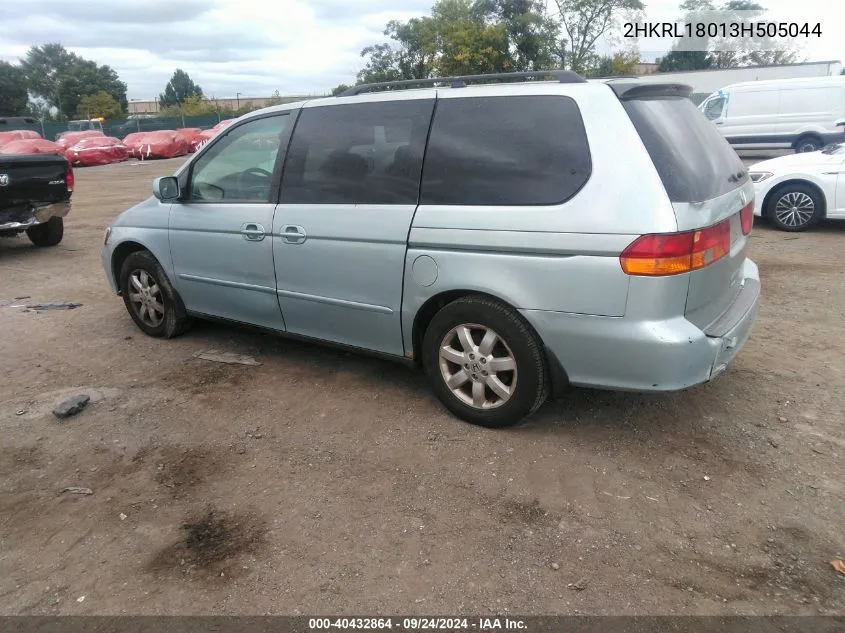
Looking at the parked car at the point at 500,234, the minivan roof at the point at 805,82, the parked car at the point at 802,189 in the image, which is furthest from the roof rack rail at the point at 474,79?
the minivan roof at the point at 805,82

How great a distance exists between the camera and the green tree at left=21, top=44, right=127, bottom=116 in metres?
81.0

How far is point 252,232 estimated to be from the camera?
4344mm

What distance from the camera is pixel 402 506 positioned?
10.00 ft

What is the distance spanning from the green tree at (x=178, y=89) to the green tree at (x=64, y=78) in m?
11.8

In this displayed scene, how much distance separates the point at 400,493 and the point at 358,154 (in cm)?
198

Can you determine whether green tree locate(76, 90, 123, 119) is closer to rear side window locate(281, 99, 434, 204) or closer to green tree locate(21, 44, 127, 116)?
green tree locate(21, 44, 127, 116)

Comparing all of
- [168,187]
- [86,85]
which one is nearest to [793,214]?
[168,187]

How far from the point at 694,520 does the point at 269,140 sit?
3.36 meters

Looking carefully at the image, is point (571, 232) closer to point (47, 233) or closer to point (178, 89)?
point (47, 233)

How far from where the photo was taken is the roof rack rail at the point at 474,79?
3.42m

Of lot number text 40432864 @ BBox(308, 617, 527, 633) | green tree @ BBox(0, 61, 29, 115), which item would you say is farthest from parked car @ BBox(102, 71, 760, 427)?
green tree @ BBox(0, 61, 29, 115)

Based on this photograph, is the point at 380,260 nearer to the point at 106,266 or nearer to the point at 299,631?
the point at 299,631

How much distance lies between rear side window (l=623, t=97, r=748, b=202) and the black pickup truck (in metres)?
7.84

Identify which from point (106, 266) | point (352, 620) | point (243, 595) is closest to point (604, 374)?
point (352, 620)
